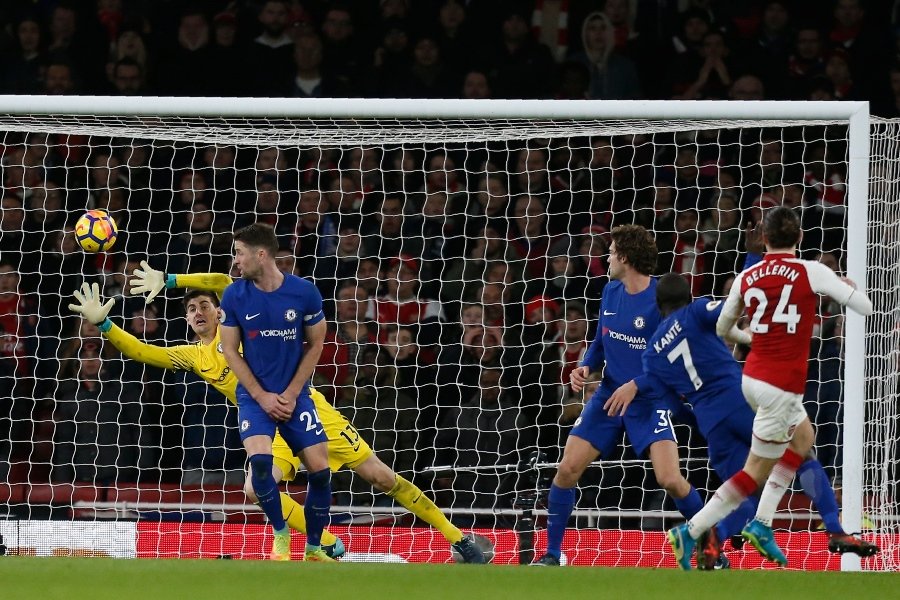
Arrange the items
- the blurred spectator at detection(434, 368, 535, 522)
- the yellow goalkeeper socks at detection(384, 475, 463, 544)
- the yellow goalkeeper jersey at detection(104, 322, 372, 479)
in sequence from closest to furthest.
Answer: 1. the yellow goalkeeper socks at detection(384, 475, 463, 544)
2. the yellow goalkeeper jersey at detection(104, 322, 372, 479)
3. the blurred spectator at detection(434, 368, 535, 522)

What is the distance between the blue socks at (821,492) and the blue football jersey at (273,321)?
270cm

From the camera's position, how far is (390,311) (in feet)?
34.3

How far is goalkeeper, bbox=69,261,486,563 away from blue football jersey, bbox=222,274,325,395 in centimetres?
59

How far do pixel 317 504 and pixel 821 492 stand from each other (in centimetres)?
267

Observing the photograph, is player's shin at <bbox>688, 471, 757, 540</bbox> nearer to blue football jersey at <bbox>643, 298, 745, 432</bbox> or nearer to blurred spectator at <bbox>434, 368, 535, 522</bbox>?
blue football jersey at <bbox>643, 298, 745, 432</bbox>

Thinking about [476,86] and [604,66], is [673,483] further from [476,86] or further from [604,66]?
[604,66]

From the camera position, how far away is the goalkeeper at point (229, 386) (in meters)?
8.30

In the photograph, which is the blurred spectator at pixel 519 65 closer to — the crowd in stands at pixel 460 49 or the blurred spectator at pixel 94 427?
the crowd in stands at pixel 460 49

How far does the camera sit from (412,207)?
11078mm

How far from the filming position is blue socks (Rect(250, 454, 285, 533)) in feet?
24.9

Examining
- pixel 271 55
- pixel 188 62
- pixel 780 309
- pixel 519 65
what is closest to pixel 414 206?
pixel 519 65

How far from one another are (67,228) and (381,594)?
659 cm

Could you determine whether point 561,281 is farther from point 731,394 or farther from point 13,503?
point 13,503

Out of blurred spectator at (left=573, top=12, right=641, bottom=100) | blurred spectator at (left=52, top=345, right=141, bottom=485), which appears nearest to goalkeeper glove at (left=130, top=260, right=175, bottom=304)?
blurred spectator at (left=52, top=345, right=141, bottom=485)
